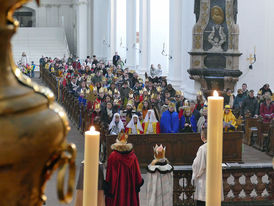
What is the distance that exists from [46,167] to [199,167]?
8.43 meters

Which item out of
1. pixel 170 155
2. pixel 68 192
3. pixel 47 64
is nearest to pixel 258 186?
pixel 170 155

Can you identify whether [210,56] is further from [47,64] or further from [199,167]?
[47,64]

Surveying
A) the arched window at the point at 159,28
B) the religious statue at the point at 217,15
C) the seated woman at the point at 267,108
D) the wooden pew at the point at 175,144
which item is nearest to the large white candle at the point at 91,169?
the wooden pew at the point at 175,144

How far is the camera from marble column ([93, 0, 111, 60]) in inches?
1858

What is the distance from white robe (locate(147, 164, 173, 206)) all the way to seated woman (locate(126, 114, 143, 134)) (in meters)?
5.33

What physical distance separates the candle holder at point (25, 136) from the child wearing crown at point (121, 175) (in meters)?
8.46

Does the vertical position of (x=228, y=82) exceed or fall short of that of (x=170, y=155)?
it exceeds it

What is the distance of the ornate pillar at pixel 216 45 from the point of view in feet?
72.1

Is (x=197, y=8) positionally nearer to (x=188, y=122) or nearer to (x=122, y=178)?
(x=188, y=122)

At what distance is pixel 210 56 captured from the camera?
22.3 m

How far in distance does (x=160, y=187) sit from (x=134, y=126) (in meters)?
5.45

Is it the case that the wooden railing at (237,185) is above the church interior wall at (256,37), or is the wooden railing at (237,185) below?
below

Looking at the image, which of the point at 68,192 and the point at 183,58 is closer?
the point at 68,192

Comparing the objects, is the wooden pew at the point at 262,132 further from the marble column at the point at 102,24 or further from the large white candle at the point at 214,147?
the marble column at the point at 102,24
